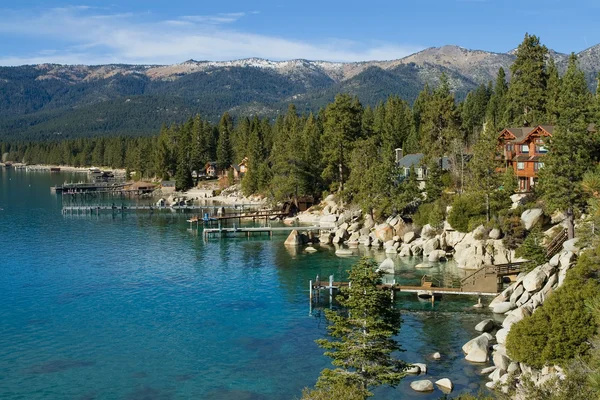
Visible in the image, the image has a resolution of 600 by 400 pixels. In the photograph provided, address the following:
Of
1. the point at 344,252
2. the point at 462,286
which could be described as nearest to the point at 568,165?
the point at 462,286

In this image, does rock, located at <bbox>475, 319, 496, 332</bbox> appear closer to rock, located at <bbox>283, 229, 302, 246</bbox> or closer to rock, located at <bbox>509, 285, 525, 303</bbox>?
rock, located at <bbox>509, 285, 525, 303</bbox>

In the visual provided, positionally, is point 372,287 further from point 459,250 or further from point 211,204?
point 211,204

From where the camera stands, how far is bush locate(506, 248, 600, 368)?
31875 millimetres

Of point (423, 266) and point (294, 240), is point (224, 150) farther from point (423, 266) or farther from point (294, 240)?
point (423, 266)

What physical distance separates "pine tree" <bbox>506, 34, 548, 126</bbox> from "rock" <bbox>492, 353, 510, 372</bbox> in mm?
60178

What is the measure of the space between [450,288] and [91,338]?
2771 cm

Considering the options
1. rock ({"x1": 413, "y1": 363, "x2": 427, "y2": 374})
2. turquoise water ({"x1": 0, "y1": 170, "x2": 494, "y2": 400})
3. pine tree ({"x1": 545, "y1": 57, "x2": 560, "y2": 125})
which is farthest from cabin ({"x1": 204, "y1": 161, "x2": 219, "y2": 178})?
rock ({"x1": 413, "y1": 363, "x2": 427, "y2": 374})

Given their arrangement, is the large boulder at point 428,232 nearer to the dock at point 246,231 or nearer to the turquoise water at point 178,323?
the turquoise water at point 178,323

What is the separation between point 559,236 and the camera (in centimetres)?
5122

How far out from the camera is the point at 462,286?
50.2m

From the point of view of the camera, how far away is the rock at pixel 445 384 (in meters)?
32.4

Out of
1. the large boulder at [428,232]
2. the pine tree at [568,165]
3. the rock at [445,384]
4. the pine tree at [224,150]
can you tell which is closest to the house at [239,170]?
the pine tree at [224,150]

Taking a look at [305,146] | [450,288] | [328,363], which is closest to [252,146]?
[305,146]

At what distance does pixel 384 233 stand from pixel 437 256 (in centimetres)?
1063
